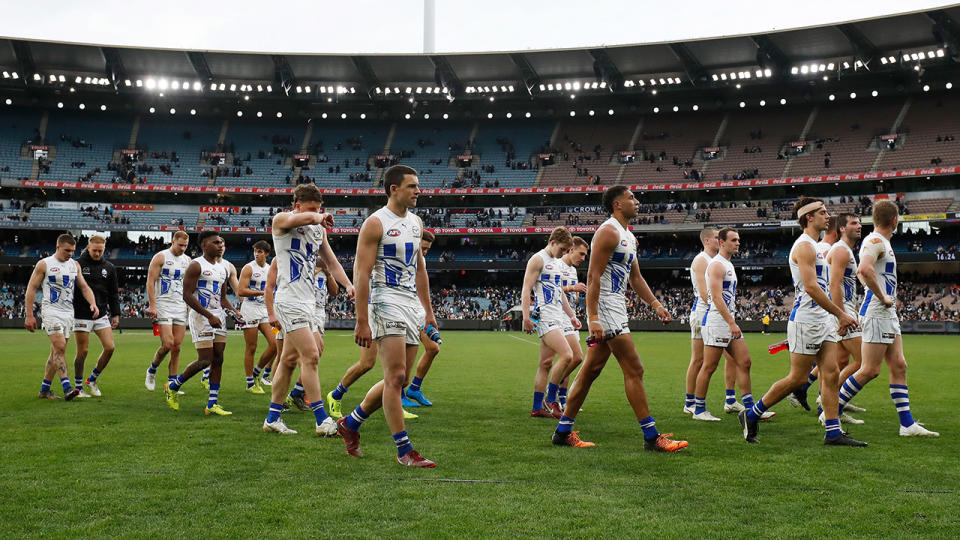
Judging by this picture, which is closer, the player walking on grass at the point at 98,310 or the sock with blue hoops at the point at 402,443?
the sock with blue hoops at the point at 402,443

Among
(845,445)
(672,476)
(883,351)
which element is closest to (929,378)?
(883,351)

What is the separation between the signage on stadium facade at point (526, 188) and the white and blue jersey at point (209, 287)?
1750 inches

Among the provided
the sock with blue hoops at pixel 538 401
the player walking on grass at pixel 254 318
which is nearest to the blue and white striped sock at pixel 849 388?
the sock with blue hoops at pixel 538 401

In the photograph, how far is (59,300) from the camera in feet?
Result: 33.9

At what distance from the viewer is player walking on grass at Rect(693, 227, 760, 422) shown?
853cm

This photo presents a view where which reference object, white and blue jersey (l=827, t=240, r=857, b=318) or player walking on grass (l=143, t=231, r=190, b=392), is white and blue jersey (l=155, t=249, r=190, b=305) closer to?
player walking on grass (l=143, t=231, r=190, b=392)

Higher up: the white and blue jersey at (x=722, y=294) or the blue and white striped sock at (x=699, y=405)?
the white and blue jersey at (x=722, y=294)

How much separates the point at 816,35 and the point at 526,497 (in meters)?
49.8

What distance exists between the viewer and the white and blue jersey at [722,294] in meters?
8.87

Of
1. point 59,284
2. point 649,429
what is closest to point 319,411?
point 649,429

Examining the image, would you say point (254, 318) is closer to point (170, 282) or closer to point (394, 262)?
point (170, 282)

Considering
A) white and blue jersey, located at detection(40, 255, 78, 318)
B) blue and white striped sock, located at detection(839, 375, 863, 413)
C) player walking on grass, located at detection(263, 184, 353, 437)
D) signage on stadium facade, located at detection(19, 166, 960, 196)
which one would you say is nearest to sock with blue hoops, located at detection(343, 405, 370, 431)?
player walking on grass, located at detection(263, 184, 353, 437)

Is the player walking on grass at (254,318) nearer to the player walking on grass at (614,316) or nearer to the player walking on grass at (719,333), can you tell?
the player walking on grass at (614,316)

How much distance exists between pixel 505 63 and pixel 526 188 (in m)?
10.4
